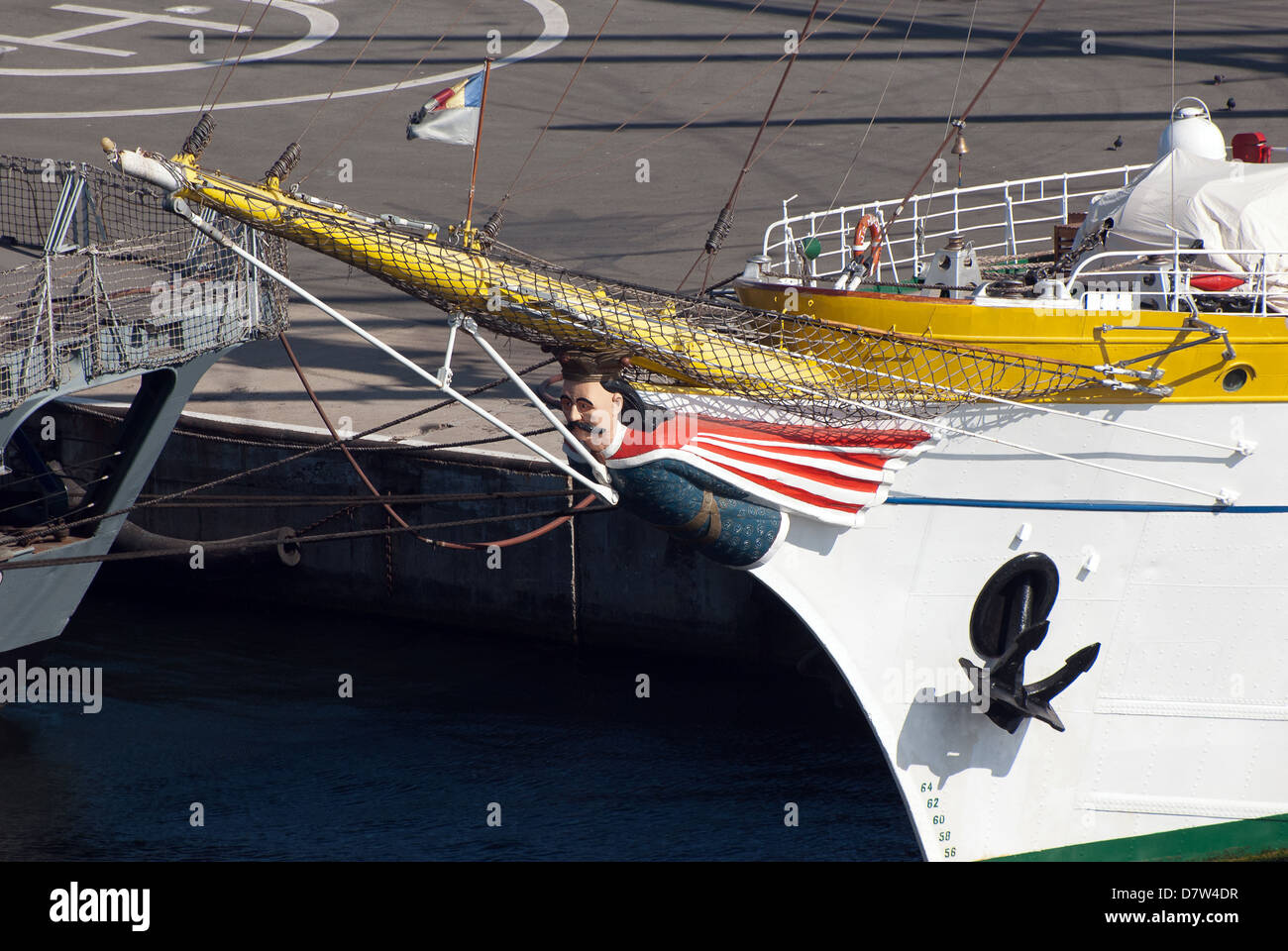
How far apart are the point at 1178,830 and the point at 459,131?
29.9 ft

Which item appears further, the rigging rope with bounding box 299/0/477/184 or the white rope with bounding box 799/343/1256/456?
the rigging rope with bounding box 299/0/477/184

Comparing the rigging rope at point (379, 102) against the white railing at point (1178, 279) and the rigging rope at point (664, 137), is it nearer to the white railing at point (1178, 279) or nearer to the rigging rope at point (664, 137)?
the rigging rope at point (664, 137)

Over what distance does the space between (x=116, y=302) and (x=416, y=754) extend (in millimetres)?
6405

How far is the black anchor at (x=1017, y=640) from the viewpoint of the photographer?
13.3m

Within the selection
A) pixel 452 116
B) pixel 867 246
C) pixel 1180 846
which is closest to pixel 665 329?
pixel 452 116

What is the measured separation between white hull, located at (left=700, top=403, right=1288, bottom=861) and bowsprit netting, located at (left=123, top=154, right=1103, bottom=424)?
1.63 feet

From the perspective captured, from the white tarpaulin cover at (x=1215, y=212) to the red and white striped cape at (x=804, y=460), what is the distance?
3.32 m

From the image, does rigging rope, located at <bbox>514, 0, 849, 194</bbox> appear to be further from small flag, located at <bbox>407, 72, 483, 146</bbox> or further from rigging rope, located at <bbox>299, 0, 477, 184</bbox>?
small flag, located at <bbox>407, 72, 483, 146</bbox>

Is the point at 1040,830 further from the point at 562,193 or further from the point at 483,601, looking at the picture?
the point at 562,193

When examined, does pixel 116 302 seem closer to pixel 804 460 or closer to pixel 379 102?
pixel 804 460

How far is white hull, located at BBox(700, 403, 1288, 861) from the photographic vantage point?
43.3 feet

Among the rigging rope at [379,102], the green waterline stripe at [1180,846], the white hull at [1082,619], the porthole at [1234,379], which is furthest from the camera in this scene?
the rigging rope at [379,102]

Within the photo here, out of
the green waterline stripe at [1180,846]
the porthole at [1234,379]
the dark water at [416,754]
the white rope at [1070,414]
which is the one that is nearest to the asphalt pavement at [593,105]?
the dark water at [416,754]

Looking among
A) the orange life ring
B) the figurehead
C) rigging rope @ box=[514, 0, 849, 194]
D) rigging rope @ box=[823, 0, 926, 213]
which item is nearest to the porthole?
the orange life ring
